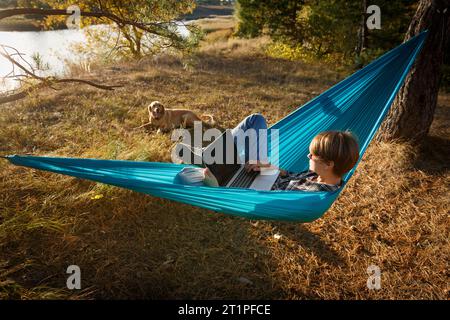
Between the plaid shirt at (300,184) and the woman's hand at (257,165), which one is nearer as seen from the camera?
the plaid shirt at (300,184)

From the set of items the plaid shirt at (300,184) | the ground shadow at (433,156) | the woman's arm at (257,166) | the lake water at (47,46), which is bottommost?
the ground shadow at (433,156)


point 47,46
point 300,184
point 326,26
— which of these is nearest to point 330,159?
point 300,184

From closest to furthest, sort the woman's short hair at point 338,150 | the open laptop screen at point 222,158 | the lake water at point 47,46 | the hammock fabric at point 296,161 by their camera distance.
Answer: the hammock fabric at point 296,161, the woman's short hair at point 338,150, the open laptop screen at point 222,158, the lake water at point 47,46

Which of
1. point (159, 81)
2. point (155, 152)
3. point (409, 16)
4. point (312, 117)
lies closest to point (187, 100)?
point (159, 81)

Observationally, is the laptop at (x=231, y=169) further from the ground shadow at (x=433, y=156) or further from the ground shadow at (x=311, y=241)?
the ground shadow at (x=433, y=156)

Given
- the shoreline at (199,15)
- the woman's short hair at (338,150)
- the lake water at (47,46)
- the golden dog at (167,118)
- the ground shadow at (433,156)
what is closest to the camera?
the woman's short hair at (338,150)

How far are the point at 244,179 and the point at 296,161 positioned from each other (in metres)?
0.46

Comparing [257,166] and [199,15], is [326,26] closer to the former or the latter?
[257,166]

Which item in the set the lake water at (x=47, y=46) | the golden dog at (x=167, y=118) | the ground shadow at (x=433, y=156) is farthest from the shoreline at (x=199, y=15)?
the ground shadow at (x=433, y=156)

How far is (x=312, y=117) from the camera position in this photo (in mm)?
2180

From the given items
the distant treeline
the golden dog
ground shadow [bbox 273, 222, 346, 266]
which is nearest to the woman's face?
ground shadow [bbox 273, 222, 346, 266]

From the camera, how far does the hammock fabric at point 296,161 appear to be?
1499 mm

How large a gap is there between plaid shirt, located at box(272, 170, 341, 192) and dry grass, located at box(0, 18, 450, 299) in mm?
397

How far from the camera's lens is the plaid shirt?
1.69 m
